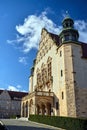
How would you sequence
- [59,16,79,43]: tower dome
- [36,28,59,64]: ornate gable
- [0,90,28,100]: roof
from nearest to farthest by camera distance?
[59,16,79,43]: tower dome
[36,28,59,64]: ornate gable
[0,90,28,100]: roof

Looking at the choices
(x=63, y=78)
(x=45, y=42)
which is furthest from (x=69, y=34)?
(x=45, y=42)

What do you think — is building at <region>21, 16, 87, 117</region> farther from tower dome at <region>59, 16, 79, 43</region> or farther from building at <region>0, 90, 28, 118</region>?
building at <region>0, 90, 28, 118</region>

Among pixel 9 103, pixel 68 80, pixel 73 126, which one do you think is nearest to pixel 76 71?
pixel 68 80

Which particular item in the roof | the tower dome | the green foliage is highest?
the tower dome

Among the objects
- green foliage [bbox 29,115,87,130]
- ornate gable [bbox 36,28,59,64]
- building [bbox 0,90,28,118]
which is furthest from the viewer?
building [bbox 0,90,28,118]

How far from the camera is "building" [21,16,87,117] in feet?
104

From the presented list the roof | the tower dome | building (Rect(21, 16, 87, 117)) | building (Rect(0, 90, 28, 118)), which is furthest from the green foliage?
the roof

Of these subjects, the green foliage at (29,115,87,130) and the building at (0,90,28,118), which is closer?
the green foliage at (29,115,87,130)

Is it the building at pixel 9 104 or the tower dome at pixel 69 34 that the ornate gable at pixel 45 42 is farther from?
the building at pixel 9 104

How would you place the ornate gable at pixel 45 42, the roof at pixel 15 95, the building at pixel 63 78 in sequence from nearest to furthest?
1. the building at pixel 63 78
2. the ornate gable at pixel 45 42
3. the roof at pixel 15 95

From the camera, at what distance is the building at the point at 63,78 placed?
104 feet

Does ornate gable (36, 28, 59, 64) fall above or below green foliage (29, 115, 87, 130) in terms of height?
above

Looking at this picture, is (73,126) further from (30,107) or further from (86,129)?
(30,107)

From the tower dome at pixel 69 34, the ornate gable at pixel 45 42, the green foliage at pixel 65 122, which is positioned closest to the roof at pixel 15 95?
the ornate gable at pixel 45 42
